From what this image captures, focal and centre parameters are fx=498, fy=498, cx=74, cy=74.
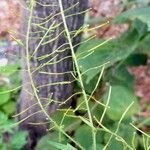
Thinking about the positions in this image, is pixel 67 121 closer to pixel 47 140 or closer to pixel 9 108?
pixel 47 140

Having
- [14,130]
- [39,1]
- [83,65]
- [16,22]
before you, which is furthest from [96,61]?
[16,22]

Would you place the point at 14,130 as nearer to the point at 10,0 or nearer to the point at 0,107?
the point at 0,107

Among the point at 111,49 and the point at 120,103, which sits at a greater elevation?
the point at 111,49

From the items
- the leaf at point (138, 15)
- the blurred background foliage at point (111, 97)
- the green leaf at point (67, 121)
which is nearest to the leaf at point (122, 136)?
the blurred background foliage at point (111, 97)

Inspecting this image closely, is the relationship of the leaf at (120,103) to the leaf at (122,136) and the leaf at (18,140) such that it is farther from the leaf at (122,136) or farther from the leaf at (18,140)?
the leaf at (18,140)

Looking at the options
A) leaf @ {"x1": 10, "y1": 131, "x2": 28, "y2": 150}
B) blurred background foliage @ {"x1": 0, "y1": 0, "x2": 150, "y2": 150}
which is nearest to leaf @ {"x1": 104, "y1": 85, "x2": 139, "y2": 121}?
blurred background foliage @ {"x1": 0, "y1": 0, "x2": 150, "y2": 150}

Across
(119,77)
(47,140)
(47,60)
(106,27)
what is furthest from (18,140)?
(106,27)

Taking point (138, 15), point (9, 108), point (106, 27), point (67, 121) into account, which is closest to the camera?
point (138, 15)
